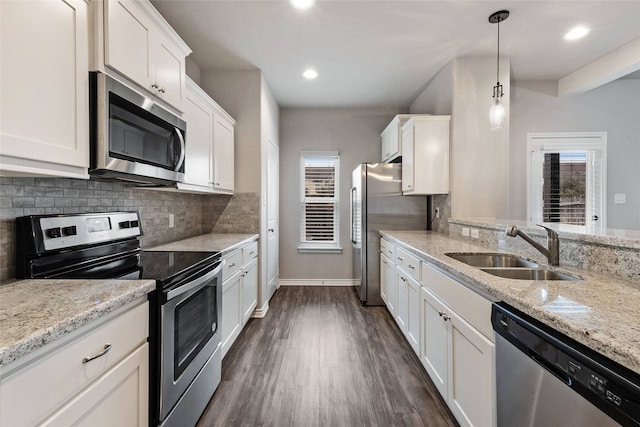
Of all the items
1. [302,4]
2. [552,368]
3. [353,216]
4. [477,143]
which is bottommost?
[552,368]

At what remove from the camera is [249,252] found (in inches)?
112

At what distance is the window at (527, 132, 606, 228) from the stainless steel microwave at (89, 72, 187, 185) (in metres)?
3.91

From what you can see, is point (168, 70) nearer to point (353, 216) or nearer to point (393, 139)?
point (393, 139)

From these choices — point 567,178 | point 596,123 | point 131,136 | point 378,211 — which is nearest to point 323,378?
point 131,136

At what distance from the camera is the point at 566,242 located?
1.53 metres

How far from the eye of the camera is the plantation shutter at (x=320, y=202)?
15.1 ft

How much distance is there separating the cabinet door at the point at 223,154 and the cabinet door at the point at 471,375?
2246 mm

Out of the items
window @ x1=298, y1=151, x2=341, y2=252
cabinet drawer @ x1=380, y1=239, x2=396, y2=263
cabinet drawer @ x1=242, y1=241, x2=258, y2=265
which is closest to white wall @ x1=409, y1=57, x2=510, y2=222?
cabinet drawer @ x1=380, y1=239, x2=396, y2=263

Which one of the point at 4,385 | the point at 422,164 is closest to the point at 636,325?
the point at 4,385

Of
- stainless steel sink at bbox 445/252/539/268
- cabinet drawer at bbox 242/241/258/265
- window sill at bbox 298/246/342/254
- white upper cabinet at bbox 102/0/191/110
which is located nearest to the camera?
white upper cabinet at bbox 102/0/191/110

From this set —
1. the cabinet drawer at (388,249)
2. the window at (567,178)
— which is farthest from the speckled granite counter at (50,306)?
the window at (567,178)

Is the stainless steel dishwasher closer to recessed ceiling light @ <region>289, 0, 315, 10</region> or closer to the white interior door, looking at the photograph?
recessed ceiling light @ <region>289, 0, 315, 10</region>

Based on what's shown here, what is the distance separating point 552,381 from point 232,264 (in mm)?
2008

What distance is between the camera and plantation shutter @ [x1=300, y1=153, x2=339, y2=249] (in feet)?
15.1
